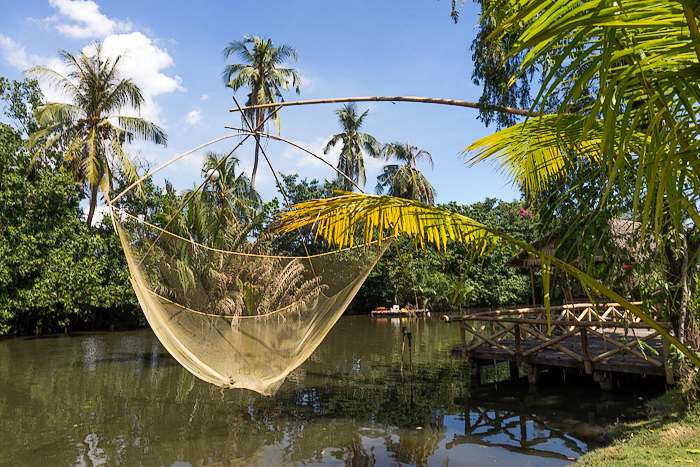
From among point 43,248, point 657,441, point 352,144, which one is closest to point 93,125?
point 43,248

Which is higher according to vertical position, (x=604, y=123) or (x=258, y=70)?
(x=258, y=70)

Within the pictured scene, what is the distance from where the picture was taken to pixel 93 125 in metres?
14.4

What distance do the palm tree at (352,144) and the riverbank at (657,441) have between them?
17844 millimetres

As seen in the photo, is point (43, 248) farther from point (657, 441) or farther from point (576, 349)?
point (657, 441)

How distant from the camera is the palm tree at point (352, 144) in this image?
21844mm

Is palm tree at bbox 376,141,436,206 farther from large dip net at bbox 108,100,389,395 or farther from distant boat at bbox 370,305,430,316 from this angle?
large dip net at bbox 108,100,389,395

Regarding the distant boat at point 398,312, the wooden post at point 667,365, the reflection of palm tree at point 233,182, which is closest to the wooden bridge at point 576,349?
the wooden post at point 667,365

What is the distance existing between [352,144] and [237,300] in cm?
1749

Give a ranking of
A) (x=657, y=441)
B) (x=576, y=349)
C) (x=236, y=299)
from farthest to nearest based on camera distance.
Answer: (x=576, y=349) < (x=236, y=299) < (x=657, y=441)

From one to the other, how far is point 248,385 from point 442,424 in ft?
7.13

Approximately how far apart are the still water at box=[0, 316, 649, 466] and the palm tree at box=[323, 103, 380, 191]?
13446mm

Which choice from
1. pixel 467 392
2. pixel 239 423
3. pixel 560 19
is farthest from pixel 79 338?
pixel 560 19

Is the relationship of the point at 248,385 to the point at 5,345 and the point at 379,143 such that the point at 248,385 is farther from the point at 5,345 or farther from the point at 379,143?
the point at 379,143

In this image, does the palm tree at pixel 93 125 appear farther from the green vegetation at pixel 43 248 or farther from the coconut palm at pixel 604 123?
the coconut palm at pixel 604 123
